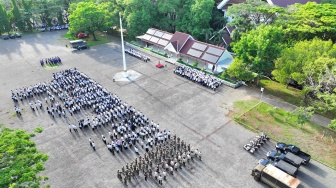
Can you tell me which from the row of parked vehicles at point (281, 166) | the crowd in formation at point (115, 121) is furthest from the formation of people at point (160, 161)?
the row of parked vehicles at point (281, 166)

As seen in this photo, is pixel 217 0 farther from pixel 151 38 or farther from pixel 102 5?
pixel 102 5

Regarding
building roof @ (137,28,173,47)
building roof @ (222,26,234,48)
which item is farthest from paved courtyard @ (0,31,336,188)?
building roof @ (222,26,234,48)

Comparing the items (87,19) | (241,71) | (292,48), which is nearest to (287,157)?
(241,71)

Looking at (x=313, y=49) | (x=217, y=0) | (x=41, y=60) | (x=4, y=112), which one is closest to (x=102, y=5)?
(x=41, y=60)

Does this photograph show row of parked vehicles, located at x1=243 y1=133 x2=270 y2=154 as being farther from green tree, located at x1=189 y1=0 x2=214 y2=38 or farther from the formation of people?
green tree, located at x1=189 y1=0 x2=214 y2=38

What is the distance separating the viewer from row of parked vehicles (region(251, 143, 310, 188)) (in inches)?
791

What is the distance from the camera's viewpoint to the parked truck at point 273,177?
19812 millimetres

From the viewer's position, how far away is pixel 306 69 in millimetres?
29344

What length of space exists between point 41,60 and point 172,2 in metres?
29.2

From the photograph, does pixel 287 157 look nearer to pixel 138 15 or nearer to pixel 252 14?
pixel 252 14

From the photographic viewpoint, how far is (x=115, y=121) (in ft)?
94.8

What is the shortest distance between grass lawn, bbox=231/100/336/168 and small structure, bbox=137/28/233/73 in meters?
10.7

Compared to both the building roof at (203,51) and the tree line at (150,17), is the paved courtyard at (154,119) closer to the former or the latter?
the building roof at (203,51)

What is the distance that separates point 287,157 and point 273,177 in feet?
11.1
